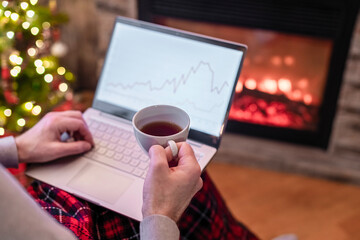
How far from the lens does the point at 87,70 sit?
2.36 metres

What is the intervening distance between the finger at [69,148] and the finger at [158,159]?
33cm

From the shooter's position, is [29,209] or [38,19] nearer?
[29,209]

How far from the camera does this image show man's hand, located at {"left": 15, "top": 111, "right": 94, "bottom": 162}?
0.93 m

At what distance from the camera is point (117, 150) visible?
1007 mm

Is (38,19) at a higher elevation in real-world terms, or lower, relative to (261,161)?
higher

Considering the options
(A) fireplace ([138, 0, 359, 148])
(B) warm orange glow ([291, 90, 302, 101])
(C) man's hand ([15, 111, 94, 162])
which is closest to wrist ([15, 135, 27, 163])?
(C) man's hand ([15, 111, 94, 162])

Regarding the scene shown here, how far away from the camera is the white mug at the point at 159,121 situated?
2.46ft

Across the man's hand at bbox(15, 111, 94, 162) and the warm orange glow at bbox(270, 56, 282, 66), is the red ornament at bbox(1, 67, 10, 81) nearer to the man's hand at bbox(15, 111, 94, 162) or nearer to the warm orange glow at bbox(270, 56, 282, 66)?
the man's hand at bbox(15, 111, 94, 162)

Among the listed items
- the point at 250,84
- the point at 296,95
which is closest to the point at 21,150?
the point at 250,84

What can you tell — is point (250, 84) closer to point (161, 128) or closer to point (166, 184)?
point (161, 128)

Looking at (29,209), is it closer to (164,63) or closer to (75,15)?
(164,63)

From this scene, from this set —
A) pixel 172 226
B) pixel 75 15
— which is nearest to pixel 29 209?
pixel 172 226

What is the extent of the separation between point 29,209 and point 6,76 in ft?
4.27

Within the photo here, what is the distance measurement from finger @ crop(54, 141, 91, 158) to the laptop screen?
173 millimetres
